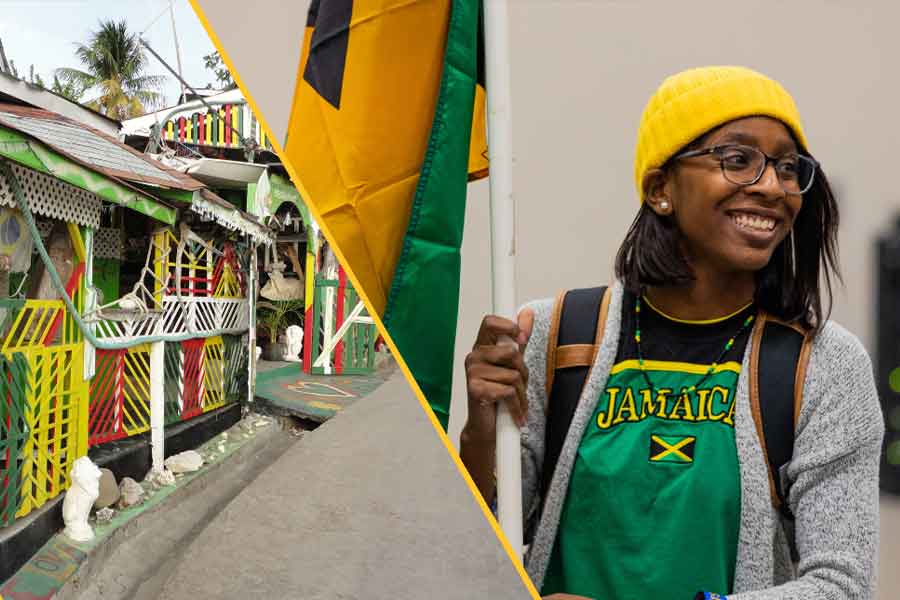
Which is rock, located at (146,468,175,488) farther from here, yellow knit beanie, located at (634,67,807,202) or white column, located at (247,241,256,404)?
yellow knit beanie, located at (634,67,807,202)

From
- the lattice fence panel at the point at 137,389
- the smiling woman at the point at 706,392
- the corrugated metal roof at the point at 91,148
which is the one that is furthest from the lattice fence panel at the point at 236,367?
the smiling woman at the point at 706,392

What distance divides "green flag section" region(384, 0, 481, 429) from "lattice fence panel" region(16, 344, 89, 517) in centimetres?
40

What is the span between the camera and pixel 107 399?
83cm

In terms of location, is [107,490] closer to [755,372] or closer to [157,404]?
[157,404]

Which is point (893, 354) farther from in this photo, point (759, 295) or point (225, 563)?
point (225, 563)

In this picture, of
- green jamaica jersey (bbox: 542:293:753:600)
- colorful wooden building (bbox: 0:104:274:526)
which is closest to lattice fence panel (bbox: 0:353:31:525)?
colorful wooden building (bbox: 0:104:274:526)

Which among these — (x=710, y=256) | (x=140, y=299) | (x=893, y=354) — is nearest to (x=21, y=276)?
(x=140, y=299)

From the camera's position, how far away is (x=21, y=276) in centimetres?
73

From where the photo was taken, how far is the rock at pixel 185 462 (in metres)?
0.89

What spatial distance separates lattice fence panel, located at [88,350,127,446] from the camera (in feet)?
2.70

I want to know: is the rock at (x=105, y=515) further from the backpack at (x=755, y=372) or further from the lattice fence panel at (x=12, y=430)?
the backpack at (x=755, y=372)

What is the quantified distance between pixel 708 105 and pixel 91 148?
709 mm

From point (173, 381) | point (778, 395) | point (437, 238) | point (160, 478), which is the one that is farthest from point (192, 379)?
point (778, 395)

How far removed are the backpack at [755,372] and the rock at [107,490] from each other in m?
0.54
